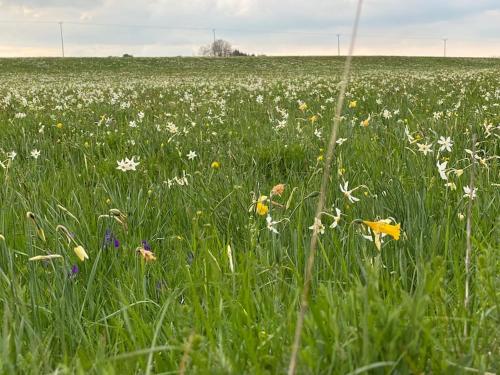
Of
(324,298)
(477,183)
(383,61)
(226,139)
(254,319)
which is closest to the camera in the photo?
(324,298)

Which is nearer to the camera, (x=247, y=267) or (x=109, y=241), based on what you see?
(x=247, y=267)

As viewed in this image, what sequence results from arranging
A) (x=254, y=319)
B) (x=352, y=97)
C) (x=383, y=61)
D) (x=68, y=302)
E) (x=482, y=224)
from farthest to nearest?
(x=383, y=61), (x=352, y=97), (x=482, y=224), (x=68, y=302), (x=254, y=319)

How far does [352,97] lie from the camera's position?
34.9 ft

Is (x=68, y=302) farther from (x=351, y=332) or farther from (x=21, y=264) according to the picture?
(x=351, y=332)

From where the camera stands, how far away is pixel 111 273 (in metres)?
2.48

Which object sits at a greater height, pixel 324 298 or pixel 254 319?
pixel 324 298

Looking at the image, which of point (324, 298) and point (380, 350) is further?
point (324, 298)

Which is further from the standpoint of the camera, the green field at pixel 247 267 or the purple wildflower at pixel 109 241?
the purple wildflower at pixel 109 241

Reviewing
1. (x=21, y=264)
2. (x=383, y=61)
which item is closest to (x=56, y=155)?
(x=21, y=264)

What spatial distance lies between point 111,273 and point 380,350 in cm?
151

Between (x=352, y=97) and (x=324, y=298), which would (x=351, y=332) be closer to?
(x=324, y=298)

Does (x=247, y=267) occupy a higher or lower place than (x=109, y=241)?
higher

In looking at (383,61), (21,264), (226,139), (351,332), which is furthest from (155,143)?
(383,61)

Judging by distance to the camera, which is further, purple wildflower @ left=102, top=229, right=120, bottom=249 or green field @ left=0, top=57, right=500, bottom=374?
purple wildflower @ left=102, top=229, right=120, bottom=249
